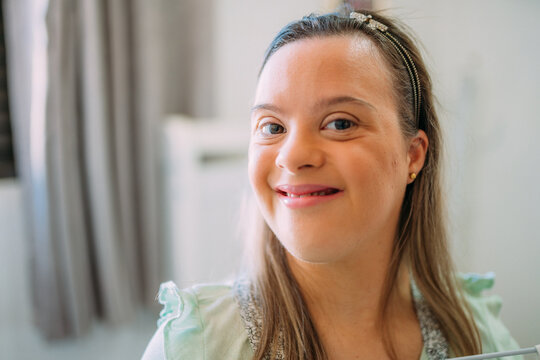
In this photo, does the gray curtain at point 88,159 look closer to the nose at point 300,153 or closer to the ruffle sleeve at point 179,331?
the ruffle sleeve at point 179,331

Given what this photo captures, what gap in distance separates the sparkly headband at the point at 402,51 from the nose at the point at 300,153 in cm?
26

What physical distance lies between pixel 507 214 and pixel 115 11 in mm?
1952

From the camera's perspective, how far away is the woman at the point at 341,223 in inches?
27.8

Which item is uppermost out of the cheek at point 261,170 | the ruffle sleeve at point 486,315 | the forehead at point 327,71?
the forehead at point 327,71

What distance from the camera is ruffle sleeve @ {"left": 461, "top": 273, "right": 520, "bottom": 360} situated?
916 millimetres

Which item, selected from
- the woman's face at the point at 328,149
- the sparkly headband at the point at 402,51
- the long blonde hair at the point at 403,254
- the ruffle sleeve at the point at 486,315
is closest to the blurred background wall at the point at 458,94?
the ruffle sleeve at the point at 486,315

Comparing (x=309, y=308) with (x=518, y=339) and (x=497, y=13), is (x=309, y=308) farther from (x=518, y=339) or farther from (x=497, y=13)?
(x=497, y=13)

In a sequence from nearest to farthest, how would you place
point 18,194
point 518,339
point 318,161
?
1. point 318,161
2. point 518,339
3. point 18,194

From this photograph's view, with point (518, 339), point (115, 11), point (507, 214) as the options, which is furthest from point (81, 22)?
point (507, 214)

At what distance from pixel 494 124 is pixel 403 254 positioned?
1.54m

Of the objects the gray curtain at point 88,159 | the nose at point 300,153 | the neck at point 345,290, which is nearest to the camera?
the nose at point 300,153

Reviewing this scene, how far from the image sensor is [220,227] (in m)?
1.95

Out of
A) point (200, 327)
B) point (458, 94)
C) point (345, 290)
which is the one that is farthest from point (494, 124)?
point (200, 327)

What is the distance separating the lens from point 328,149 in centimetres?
71
